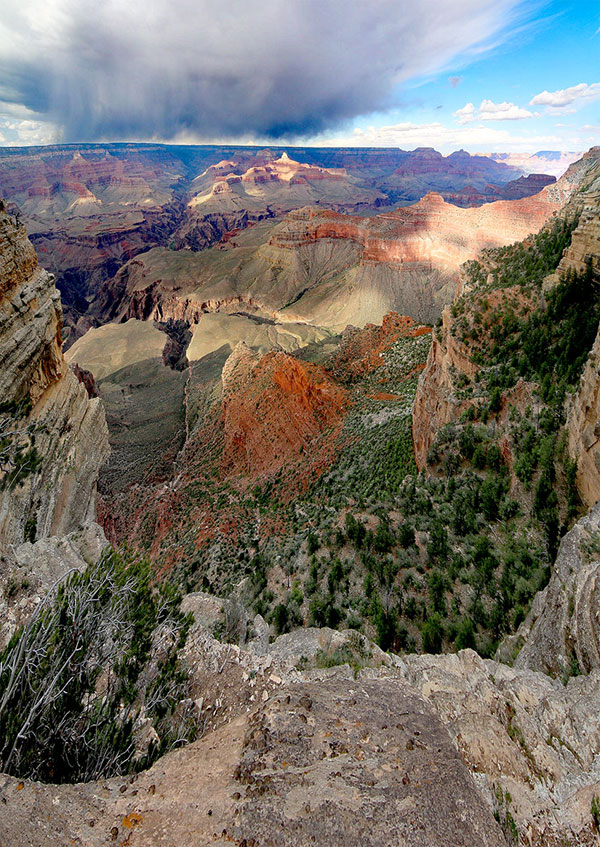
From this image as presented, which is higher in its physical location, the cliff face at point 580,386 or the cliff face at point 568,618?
the cliff face at point 580,386

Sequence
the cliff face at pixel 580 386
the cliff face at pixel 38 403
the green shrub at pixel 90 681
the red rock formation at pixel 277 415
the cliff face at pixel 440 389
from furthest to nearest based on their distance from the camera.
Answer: the red rock formation at pixel 277 415
the cliff face at pixel 440 389
the cliff face at pixel 38 403
the cliff face at pixel 580 386
the green shrub at pixel 90 681

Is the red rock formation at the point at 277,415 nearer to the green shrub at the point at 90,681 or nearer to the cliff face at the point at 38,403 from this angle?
the cliff face at the point at 38,403

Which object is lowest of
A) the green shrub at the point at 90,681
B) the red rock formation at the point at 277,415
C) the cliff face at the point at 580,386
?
the red rock formation at the point at 277,415

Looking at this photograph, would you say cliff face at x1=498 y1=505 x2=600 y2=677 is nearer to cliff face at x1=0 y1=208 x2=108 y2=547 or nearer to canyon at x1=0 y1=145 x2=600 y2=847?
canyon at x1=0 y1=145 x2=600 y2=847

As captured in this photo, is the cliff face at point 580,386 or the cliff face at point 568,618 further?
the cliff face at point 580,386

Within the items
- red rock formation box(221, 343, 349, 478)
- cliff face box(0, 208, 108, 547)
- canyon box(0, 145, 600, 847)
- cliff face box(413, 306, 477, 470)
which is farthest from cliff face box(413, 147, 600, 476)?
cliff face box(0, 208, 108, 547)

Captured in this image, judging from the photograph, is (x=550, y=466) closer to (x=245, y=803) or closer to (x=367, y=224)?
(x=245, y=803)

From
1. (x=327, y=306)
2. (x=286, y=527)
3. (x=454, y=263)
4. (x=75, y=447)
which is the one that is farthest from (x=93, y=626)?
(x=454, y=263)

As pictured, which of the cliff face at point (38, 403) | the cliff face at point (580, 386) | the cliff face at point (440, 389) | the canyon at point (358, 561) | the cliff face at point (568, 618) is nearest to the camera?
the canyon at point (358, 561)

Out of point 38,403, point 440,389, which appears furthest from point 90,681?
point 440,389

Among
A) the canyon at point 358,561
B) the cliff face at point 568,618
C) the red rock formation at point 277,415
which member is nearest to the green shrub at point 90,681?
the canyon at point 358,561
